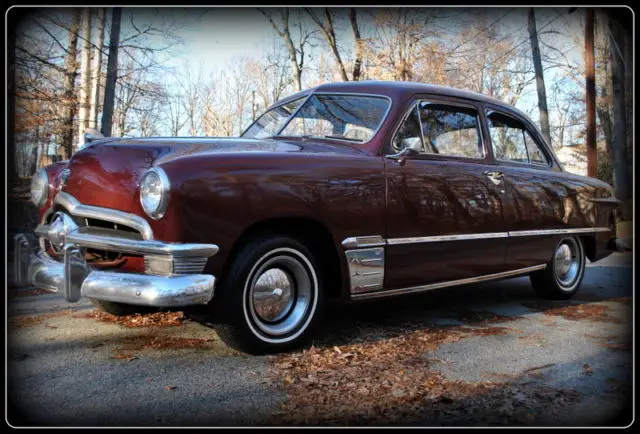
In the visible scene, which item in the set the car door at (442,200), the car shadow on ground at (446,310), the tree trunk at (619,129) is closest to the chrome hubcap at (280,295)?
the car shadow on ground at (446,310)

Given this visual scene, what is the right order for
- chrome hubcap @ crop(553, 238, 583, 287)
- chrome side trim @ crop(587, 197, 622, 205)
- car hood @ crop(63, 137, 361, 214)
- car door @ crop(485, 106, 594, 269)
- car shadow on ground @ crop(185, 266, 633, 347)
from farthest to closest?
1. chrome side trim @ crop(587, 197, 622, 205)
2. chrome hubcap @ crop(553, 238, 583, 287)
3. car door @ crop(485, 106, 594, 269)
4. car shadow on ground @ crop(185, 266, 633, 347)
5. car hood @ crop(63, 137, 361, 214)

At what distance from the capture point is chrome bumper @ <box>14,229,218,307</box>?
274 centimetres

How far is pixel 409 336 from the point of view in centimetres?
381

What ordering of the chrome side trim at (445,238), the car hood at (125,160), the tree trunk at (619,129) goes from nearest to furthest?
→ the car hood at (125,160), the chrome side trim at (445,238), the tree trunk at (619,129)

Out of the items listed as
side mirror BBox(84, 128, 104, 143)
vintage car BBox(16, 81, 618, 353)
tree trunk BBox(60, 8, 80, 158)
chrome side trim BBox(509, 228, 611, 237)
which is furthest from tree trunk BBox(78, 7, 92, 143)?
chrome side trim BBox(509, 228, 611, 237)

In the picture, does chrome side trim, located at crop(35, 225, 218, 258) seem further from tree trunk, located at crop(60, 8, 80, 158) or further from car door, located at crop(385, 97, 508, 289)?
tree trunk, located at crop(60, 8, 80, 158)

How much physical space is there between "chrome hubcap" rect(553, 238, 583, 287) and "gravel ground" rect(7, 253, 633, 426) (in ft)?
2.15

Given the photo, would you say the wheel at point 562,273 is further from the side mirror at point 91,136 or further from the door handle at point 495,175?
the side mirror at point 91,136

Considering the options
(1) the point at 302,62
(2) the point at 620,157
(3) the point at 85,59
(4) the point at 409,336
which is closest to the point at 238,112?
(1) the point at 302,62

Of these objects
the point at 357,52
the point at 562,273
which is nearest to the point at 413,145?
the point at 562,273

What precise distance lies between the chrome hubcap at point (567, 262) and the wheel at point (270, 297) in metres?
3.23

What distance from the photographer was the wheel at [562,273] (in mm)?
5398

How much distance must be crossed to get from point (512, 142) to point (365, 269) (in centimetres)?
249

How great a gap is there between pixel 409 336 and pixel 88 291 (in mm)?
2205
